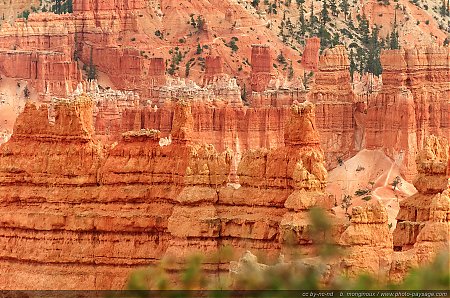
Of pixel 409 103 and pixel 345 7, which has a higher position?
pixel 345 7

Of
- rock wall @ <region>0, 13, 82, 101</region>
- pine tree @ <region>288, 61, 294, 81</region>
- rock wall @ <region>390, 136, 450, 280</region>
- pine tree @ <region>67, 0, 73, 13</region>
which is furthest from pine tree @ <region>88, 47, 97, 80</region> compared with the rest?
rock wall @ <region>390, 136, 450, 280</region>

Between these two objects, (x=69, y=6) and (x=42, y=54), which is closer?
(x=42, y=54)

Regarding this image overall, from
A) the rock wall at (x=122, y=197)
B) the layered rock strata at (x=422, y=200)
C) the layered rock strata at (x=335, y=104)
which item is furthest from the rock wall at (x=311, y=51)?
the layered rock strata at (x=422, y=200)

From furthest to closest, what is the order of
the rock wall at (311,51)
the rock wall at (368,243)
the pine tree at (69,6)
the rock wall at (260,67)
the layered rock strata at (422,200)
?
the pine tree at (69,6) → the rock wall at (311,51) → the rock wall at (260,67) → the layered rock strata at (422,200) → the rock wall at (368,243)

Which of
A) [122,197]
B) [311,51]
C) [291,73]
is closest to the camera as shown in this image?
[122,197]

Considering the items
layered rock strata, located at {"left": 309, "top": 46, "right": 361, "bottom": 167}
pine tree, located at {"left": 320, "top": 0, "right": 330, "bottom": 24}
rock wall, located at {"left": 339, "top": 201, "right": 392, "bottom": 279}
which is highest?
pine tree, located at {"left": 320, "top": 0, "right": 330, "bottom": 24}

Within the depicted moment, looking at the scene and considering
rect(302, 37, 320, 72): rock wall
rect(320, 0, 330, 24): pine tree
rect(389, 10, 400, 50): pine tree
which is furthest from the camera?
rect(320, 0, 330, 24): pine tree

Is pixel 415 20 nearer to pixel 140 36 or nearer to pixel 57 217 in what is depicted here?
pixel 140 36

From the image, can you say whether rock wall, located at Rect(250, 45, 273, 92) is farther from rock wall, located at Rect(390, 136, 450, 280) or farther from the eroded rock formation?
rock wall, located at Rect(390, 136, 450, 280)

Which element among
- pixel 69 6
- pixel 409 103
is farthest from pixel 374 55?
pixel 409 103

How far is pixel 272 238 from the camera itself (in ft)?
222

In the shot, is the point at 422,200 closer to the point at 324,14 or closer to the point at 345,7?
the point at 324,14

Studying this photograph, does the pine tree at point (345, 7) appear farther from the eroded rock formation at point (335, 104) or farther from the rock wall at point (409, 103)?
the rock wall at point (409, 103)

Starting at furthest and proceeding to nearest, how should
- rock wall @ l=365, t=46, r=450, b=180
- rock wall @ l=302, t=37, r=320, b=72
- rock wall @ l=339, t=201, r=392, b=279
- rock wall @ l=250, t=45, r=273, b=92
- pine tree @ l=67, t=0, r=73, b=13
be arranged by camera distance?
pine tree @ l=67, t=0, r=73, b=13 < rock wall @ l=302, t=37, r=320, b=72 < rock wall @ l=250, t=45, r=273, b=92 < rock wall @ l=365, t=46, r=450, b=180 < rock wall @ l=339, t=201, r=392, b=279
